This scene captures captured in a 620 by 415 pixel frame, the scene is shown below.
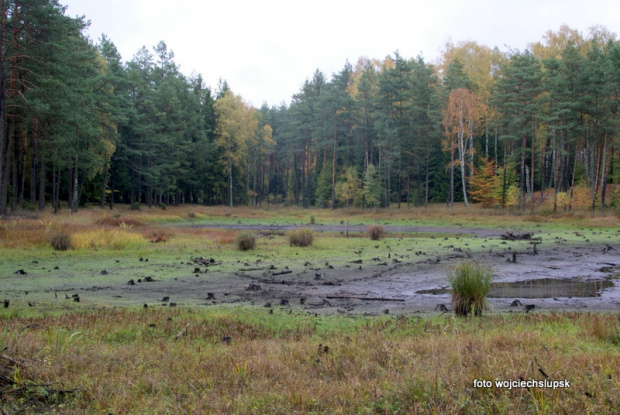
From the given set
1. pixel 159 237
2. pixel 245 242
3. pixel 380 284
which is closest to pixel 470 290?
pixel 380 284

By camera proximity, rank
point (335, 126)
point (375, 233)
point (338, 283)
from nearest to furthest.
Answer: point (338, 283) < point (375, 233) < point (335, 126)

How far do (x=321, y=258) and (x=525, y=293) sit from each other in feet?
28.5

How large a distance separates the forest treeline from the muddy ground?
19.9m

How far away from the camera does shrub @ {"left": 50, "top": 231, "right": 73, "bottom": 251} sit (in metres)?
20.0

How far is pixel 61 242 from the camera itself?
65.6 feet

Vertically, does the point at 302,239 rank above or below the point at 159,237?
above

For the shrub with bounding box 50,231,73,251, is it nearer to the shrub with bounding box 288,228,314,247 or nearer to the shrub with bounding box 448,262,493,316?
the shrub with bounding box 288,228,314,247

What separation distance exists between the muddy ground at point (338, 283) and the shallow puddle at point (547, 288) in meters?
0.05

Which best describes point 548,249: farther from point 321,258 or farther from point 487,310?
point 487,310

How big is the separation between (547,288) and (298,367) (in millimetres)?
10260

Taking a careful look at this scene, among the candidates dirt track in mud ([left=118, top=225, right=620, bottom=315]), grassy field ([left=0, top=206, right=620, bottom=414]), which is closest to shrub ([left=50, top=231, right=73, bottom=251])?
dirt track in mud ([left=118, top=225, right=620, bottom=315])

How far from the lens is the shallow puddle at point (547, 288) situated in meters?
12.2

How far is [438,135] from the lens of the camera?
6041 cm

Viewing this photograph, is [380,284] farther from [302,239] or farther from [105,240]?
[105,240]
